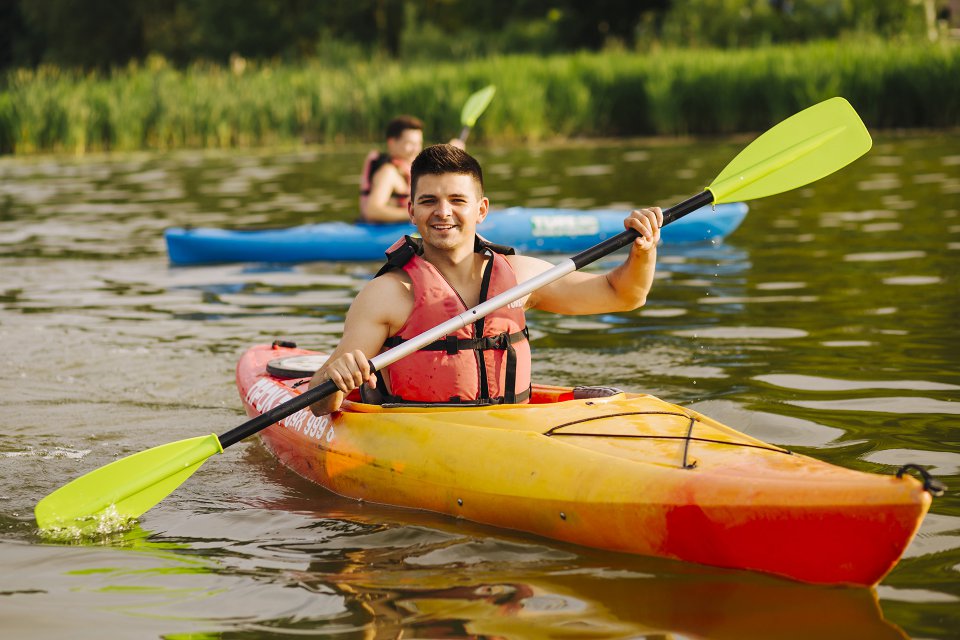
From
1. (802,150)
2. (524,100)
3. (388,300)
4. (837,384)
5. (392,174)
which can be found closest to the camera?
(388,300)

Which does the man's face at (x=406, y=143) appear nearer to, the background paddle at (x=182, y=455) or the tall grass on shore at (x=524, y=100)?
the background paddle at (x=182, y=455)

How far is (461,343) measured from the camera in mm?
4027

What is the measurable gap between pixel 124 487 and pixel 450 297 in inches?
45.1

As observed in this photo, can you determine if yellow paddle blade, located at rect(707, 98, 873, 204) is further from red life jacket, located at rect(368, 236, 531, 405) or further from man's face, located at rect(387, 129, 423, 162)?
man's face, located at rect(387, 129, 423, 162)

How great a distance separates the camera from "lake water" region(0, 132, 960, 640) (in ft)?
10.3

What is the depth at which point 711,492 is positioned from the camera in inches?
128

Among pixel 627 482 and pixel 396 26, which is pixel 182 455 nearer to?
pixel 627 482

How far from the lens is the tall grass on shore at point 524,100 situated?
15938 mm

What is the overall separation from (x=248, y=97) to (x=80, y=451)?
13194 mm

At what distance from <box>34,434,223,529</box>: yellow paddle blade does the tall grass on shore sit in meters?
12.8

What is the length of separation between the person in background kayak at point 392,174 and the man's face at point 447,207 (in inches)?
171

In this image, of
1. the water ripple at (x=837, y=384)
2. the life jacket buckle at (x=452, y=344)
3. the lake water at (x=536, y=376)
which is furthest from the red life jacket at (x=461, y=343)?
the water ripple at (x=837, y=384)

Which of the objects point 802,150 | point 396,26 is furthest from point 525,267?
point 396,26

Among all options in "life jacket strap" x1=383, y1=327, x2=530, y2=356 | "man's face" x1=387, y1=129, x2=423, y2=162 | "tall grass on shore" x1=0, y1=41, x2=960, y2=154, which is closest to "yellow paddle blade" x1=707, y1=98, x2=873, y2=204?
"life jacket strap" x1=383, y1=327, x2=530, y2=356
